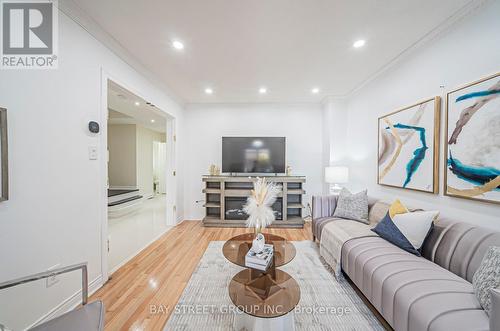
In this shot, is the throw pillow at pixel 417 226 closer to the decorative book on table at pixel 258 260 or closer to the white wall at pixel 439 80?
the white wall at pixel 439 80

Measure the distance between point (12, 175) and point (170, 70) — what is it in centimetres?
206

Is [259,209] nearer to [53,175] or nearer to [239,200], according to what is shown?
[53,175]

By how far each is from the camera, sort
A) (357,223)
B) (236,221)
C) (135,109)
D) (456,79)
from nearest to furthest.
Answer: (456,79) → (357,223) → (236,221) → (135,109)

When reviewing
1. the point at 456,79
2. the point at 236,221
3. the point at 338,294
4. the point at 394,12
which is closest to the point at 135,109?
the point at 236,221

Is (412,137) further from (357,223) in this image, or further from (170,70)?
(170,70)

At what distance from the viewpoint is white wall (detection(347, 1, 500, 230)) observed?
1.47 m

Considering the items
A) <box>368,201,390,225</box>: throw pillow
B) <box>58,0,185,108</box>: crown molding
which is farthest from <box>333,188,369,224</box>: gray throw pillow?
<box>58,0,185,108</box>: crown molding

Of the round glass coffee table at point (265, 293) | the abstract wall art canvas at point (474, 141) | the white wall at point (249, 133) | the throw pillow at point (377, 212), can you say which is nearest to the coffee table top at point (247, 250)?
the round glass coffee table at point (265, 293)

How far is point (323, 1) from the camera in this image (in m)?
1.48

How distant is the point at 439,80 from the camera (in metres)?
1.85

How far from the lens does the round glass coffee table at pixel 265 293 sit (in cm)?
112

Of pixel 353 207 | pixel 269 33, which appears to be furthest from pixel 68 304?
pixel 353 207

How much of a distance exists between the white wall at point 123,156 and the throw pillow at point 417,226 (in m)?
6.91

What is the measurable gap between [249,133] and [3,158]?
132 inches
